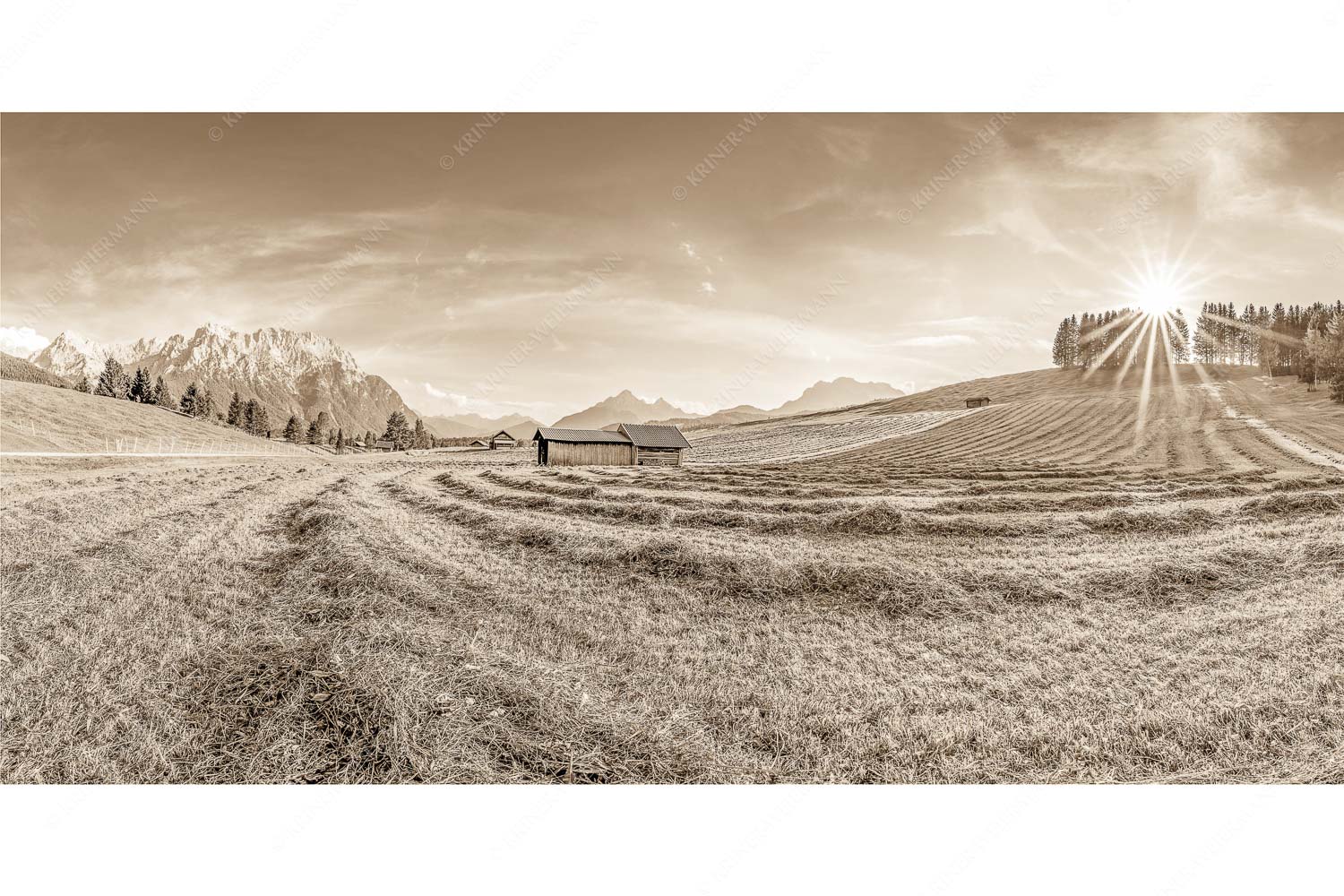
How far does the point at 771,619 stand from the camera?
4.78m

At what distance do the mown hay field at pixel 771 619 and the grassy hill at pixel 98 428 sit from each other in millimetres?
2484

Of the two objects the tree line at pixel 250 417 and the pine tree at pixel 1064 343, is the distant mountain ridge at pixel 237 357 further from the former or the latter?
the pine tree at pixel 1064 343

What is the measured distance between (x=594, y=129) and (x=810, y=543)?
5.09 meters

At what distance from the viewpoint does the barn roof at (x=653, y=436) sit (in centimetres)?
859

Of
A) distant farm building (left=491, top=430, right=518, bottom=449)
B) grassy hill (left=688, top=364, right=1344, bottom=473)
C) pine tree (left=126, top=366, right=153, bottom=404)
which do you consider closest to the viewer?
grassy hill (left=688, top=364, right=1344, bottom=473)

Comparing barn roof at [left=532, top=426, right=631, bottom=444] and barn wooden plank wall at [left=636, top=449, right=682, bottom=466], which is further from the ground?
barn roof at [left=532, top=426, right=631, bottom=444]

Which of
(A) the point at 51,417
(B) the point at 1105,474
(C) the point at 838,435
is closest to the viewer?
→ (B) the point at 1105,474

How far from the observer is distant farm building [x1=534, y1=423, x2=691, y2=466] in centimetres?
872

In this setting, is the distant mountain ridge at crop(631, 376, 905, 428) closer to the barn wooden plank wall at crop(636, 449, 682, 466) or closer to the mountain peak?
the barn wooden plank wall at crop(636, 449, 682, 466)

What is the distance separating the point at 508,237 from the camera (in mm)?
5859

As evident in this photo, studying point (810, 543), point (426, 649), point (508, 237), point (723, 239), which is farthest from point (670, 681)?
point (508, 237)

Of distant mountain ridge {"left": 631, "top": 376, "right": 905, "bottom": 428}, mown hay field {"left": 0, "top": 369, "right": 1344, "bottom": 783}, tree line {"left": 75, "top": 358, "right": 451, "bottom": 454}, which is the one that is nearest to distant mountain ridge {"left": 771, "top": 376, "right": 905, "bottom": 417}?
distant mountain ridge {"left": 631, "top": 376, "right": 905, "bottom": 428}

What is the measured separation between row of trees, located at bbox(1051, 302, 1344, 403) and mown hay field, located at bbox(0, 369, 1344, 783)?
Result: 9.4 inches

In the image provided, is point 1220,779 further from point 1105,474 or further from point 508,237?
point 508,237
